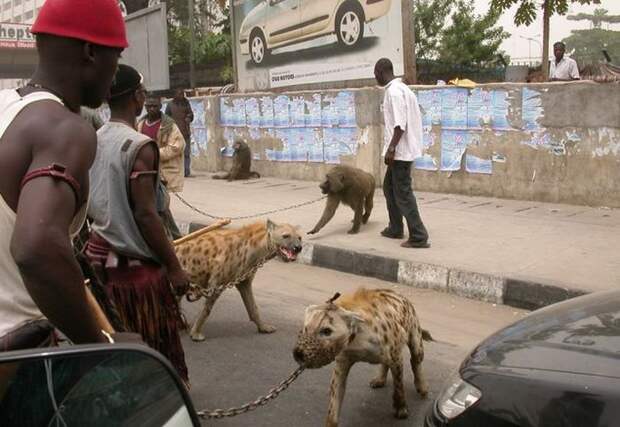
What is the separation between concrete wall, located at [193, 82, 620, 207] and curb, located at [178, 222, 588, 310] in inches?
123

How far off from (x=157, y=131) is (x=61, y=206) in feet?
18.2

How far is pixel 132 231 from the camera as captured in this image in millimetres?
2984

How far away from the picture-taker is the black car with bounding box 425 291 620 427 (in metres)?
2.01

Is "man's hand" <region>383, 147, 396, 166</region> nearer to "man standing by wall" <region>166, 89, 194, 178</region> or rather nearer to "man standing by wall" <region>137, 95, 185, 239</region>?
"man standing by wall" <region>137, 95, 185, 239</region>

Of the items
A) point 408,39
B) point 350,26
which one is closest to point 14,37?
point 350,26

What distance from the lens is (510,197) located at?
916cm

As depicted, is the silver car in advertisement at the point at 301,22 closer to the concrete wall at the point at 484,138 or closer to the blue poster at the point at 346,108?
the blue poster at the point at 346,108

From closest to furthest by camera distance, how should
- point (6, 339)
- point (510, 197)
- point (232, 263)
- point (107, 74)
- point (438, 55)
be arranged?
point (6, 339), point (107, 74), point (232, 263), point (510, 197), point (438, 55)

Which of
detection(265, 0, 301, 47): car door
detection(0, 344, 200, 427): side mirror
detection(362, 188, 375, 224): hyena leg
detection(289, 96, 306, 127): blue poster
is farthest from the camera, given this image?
detection(265, 0, 301, 47): car door

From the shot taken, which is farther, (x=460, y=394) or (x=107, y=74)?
(x=460, y=394)

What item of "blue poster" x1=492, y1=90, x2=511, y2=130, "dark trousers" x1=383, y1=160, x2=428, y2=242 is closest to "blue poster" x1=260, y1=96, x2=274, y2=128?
Result: "blue poster" x1=492, y1=90, x2=511, y2=130

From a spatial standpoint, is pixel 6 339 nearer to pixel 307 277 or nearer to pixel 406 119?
pixel 307 277

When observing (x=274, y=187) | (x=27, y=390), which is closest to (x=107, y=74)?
(x=27, y=390)

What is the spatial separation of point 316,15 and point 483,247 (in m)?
6.42
